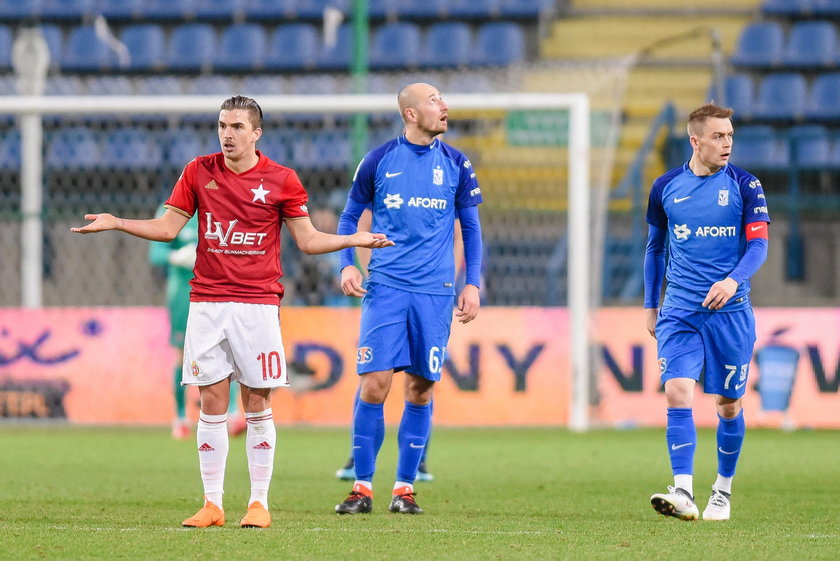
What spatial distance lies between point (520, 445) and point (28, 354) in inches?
179

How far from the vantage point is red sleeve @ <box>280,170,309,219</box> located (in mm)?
6121

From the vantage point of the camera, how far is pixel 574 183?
12.5 metres

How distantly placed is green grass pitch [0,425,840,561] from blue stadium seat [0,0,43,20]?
9753 mm

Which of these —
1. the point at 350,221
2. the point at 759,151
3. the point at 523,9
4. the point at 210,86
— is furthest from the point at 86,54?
the point at 350,221

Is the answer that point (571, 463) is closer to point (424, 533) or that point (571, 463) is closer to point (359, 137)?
point (424, 533)

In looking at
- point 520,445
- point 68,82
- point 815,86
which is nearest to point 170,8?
point 68,82

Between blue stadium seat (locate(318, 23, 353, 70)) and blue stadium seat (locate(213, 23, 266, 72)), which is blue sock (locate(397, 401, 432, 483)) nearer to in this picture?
blue stadium seat (locate(318, 23, 353, 70))

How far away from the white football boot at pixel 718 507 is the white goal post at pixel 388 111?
552cm

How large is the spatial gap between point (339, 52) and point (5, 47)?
4397 mm

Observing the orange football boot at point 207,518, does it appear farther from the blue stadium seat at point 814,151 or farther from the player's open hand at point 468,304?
the blue stadium seat at point 814,151

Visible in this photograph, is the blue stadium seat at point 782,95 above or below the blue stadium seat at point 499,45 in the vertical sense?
below

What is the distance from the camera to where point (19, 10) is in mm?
20047

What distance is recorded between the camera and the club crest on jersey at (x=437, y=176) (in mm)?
6895

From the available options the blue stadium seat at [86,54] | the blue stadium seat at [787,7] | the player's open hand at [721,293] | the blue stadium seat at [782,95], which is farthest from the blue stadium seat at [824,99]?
the player's open hand at [721,293]
